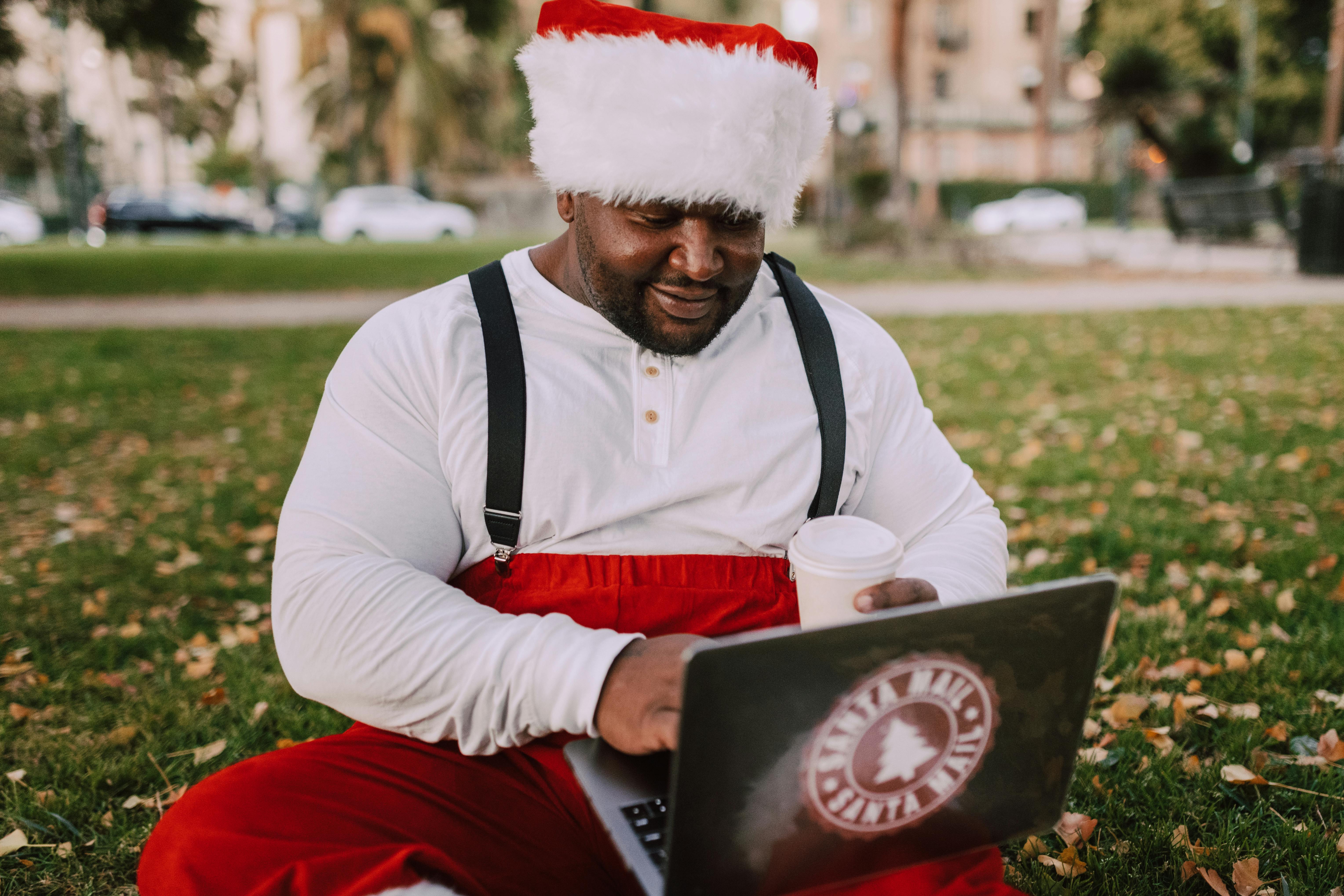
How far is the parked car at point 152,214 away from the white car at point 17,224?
4.56 ft

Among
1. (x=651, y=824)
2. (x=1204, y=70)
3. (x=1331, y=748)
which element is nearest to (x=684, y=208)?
(x=651, y=824)

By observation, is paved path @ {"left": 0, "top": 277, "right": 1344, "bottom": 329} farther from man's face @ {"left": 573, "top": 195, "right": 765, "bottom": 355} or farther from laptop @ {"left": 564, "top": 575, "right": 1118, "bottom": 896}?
laptop @ {"left": 564, "top": 575, "right": 1118, "bottom": 896}

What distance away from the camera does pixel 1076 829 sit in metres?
2.39

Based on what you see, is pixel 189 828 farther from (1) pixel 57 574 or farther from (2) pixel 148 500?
(2) pixel 148 500

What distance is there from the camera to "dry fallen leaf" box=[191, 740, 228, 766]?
2.82m

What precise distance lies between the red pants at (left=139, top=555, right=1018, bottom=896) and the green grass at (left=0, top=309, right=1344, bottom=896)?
1.03 m

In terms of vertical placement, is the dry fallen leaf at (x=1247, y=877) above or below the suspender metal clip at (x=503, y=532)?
below

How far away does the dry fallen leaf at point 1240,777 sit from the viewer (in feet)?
8.32

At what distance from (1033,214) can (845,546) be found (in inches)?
1369

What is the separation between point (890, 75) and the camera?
16.5 m

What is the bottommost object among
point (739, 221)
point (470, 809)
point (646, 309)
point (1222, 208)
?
point (470, 809)

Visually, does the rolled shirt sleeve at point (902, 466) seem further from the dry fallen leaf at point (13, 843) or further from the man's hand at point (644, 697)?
the dry fallen leaf at point (13, 843)

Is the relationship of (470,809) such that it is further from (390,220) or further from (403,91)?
(403,91)

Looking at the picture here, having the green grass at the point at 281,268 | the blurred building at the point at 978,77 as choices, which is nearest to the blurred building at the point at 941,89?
the blurred building at the point at 978,77
